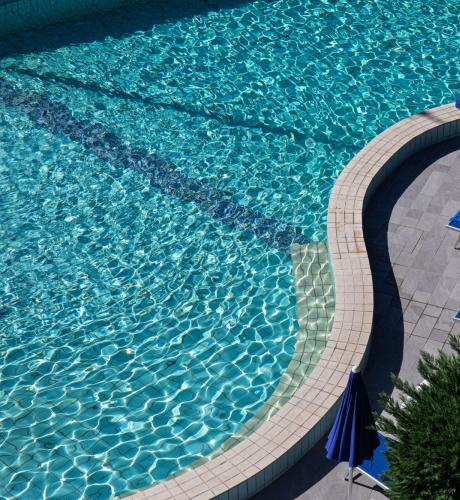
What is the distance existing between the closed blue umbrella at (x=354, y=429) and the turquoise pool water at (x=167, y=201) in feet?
5.57

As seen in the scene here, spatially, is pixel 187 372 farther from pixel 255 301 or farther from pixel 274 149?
pixel 274 149

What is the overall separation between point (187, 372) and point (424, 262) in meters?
3.13

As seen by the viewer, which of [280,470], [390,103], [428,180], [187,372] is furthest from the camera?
[390,103]

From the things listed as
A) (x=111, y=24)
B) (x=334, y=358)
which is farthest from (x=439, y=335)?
(x=111, y=24)

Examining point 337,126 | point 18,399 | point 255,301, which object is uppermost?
point 337,126

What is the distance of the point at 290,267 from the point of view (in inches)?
456

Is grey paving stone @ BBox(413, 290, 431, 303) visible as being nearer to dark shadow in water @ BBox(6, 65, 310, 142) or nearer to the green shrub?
the green shrub

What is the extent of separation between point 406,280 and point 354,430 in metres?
3.35

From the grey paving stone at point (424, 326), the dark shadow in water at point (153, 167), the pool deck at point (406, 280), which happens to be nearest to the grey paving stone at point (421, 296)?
the pool deck at point (406, 280)

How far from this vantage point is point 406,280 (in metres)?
11.0

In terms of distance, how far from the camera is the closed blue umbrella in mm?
7941

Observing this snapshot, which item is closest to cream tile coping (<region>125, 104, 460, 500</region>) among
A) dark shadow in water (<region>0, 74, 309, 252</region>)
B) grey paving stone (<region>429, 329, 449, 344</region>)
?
grey paving stone (<region>429, 329, 449, 344</region>)

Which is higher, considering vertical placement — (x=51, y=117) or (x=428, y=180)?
(x=428, y=180)

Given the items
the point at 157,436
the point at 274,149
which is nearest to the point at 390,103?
the point at 274,149
